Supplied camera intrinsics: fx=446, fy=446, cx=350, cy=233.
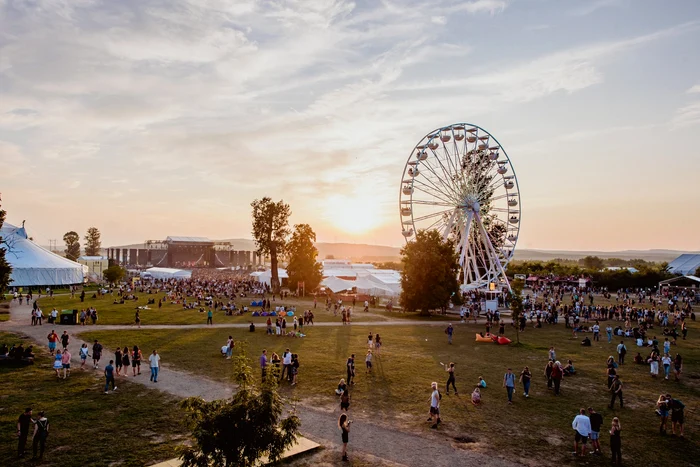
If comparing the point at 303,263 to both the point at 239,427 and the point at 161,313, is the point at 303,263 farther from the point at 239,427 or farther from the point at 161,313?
the point at 239,427

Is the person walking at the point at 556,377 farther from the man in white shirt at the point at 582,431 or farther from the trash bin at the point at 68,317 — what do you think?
the trash bin at the point at 68,317

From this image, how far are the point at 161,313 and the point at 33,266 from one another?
1102 inches

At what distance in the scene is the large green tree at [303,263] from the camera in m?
54.4

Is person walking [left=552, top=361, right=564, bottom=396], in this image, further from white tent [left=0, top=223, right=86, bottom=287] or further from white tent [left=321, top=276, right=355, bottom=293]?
white tent [left=0, top=223, right=86, bottom=287]

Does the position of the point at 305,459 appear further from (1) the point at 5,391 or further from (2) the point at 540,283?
(2) the point at 540,283

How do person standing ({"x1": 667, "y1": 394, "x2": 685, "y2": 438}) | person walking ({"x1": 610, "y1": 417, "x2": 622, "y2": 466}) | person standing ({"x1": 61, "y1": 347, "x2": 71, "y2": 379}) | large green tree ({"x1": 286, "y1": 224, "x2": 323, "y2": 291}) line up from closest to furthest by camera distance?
1. person walking ({"x1": 610, "y1": 417, "x2": 622, "y2": 466})
2. person standing ({"x1": 667, "y1": 394, "x2": 685, "y2": 438})
3. person standing ({"x1": 61, "y1": 347, "x2": 71, "y2": 379})
4. large green tree ({"x1": 286, "y1": 224, "x2": 323, "y2": 291})

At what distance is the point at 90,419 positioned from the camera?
12.5 meters

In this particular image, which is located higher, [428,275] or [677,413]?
[428,275]

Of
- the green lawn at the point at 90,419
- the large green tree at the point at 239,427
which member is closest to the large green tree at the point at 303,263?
the green lawn at the point at 90,419

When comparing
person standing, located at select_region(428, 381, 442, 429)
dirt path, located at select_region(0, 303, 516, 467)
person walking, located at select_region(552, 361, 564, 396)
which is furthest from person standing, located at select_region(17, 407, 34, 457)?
person walking, located at select_region(552, 361, 564, 396)

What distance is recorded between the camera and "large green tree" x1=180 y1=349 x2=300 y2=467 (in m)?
6.73

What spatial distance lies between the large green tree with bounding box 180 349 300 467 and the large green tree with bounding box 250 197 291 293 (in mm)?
51201

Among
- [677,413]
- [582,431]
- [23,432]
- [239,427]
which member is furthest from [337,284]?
[239,427]

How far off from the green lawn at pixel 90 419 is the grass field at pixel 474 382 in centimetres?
345
